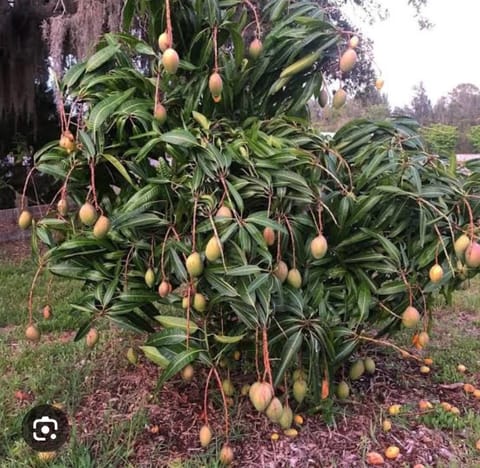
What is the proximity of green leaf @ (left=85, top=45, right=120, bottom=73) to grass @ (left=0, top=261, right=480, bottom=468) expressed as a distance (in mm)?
949

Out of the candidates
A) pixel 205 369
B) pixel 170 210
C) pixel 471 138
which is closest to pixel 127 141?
pixel 170 210

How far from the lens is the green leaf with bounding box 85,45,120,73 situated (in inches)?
69.3

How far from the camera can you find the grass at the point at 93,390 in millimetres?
1810

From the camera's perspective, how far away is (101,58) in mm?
1769

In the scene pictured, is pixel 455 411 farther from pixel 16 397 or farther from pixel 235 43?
pixel 16 397

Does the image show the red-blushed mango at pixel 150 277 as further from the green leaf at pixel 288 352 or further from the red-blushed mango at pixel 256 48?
the red-blushed mango at pixel 256 48

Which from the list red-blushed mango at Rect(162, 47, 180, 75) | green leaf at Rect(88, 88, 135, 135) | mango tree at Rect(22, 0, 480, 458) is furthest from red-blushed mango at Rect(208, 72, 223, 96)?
green leaf at Rect(88, 88, 135, 135)

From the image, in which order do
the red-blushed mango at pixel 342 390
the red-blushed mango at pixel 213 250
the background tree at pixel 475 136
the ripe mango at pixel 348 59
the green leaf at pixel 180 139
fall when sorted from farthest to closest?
the background tree at pixel 475 136 < the red-blushed mango at pixel 342 390 < the ripe mango at pixel 348 59 < the green leaf at pixel 180 139 < the red-blushed mango at pixel 213 250

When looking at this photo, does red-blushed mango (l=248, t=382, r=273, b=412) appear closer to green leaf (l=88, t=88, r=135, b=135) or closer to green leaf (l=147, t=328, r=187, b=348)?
green leaf (l=147, t=328, r=187, b=348)

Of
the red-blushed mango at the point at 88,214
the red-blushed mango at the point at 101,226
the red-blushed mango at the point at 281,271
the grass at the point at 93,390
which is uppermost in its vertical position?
the red-blushed mango at the point at 88,214

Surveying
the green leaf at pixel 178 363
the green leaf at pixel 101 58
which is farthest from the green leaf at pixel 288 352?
the green leaf at pixel 101 58

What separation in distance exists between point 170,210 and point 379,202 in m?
0.69

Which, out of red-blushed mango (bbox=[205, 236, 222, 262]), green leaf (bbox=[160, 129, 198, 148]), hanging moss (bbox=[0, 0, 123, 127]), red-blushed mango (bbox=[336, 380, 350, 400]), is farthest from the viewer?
hanging moss (bbox=[0, 0, 123, 127])

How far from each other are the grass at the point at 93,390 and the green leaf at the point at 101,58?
95 cm
